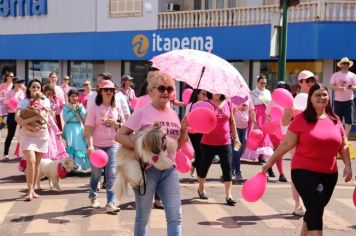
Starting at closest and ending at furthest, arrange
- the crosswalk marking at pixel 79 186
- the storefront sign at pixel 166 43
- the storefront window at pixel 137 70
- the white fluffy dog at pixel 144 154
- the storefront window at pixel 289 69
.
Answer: the white fluffy dog at pixel 144 154 < the crosswalk marking at pixel 79 186 < the storefront window at pixel 289 69 < the storefront sign at pixel 166 43 < the storefront window at pixel 137 70

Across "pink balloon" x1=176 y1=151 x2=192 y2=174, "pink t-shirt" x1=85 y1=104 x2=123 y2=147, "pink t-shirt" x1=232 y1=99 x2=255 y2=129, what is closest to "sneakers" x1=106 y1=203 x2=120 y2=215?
"pink t-shirt" x1=85 y1=104 x2=123 y2=147

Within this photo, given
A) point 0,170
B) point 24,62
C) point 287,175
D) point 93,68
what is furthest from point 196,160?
point 24,62

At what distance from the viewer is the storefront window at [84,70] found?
82.3 ft

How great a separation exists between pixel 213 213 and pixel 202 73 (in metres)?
2.23

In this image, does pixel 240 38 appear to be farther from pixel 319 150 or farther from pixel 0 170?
pixel 319 150

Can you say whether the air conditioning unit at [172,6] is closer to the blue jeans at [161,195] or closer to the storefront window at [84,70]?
the storefront window at [84,70]

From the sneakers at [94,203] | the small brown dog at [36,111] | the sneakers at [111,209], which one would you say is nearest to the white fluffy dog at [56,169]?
the small brown dog at [36,111]

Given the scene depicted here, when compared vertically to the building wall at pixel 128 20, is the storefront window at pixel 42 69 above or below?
below

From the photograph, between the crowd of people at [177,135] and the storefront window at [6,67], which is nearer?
the crowd of people at [177,135]

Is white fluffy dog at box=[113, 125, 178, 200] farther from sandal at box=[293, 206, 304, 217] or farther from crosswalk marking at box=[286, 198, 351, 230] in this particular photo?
sandal at box=[293, 206, 304, 217]

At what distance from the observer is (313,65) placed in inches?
739

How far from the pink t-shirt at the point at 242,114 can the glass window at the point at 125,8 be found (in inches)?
550

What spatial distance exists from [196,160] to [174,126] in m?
4.15

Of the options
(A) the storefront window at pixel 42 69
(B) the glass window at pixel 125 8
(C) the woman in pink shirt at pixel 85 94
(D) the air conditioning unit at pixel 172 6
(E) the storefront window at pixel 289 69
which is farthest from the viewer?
(A) the storefront window at pixel 42 69
